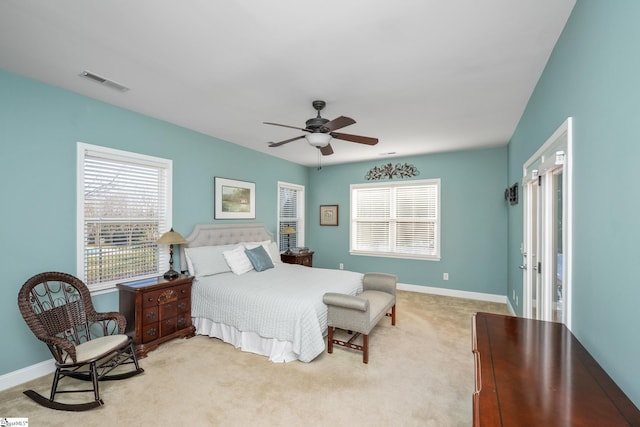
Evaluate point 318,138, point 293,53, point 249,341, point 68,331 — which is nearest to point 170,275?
point 68,331

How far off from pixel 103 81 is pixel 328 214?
→ 467 cm

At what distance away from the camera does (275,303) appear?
9.61ft

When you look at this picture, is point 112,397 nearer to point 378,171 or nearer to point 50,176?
point 50,176

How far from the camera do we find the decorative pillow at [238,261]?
3829mm

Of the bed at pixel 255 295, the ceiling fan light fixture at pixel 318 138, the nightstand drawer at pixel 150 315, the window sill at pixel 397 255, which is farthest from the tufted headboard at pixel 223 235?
the ceiling fan light fixture at pixel 318 138

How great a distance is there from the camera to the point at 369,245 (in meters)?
6.12

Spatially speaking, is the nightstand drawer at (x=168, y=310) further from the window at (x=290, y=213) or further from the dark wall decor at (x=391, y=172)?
the dark wall decor at (x=391, y=172)

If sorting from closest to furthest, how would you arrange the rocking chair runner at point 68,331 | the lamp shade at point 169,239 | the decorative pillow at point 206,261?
1. the rocking chair runner at point 68,331
2. the lamp shade at point 169,239
3. the decorative pillow at point 206,261

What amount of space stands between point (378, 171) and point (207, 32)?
4.50 m

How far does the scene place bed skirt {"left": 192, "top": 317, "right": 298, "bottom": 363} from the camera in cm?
286

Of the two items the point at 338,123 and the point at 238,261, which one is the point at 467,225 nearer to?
the point at 338,123

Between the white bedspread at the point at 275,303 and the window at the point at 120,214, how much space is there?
0.78 meters

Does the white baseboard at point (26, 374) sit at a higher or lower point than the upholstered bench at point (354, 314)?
lower

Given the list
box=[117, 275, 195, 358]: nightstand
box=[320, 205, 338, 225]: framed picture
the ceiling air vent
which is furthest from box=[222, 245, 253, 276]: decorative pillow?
box=[320, 205, 338, 225]: framed picture
